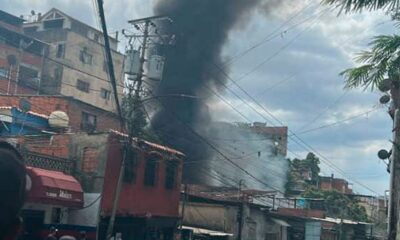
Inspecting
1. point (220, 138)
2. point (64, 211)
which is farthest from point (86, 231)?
point (220, 138)

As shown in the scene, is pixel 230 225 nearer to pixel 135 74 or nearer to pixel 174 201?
pixel 174 201

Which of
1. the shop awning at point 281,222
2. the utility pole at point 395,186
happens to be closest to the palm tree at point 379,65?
the utility pole at point 395,186

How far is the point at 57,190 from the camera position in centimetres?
1720

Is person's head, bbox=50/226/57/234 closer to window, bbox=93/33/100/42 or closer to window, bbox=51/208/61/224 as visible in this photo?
window, bbox=51/208/61/224

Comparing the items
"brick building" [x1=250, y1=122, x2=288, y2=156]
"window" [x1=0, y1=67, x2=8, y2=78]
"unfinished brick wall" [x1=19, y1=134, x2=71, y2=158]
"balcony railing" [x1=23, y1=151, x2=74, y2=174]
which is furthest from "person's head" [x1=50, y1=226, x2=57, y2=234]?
"brick building" [x1=250, y1=122, x2=288, y2=156]

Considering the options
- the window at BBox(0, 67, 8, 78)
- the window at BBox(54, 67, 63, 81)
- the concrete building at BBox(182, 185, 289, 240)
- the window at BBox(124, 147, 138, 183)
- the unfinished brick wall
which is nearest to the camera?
the window at BBox(124, 147, 138, 183)

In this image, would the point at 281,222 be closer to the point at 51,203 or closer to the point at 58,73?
the point at 51,203

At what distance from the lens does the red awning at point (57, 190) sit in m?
16.4

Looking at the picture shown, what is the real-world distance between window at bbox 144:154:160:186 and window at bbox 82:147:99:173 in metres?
2.72

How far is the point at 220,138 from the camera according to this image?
159ft

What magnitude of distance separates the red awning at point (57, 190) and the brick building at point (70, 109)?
12.2 meters

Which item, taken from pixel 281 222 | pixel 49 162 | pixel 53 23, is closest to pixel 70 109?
pixel 49 162

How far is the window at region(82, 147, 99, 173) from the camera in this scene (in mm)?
20133

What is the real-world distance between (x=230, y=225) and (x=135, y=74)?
1067 cm
